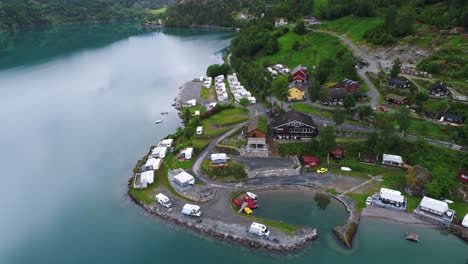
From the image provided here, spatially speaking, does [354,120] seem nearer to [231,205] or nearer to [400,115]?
[400,115]

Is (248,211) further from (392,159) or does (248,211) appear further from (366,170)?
(392,159)

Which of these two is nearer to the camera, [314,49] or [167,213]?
[167,213]

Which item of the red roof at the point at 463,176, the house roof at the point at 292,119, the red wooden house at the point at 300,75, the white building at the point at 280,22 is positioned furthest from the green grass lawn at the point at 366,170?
the white building at the point at 280,22

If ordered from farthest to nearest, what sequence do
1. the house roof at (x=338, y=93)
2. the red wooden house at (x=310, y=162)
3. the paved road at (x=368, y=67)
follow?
the paved road at (x=368, y=67)
the house roof at (x=338, y=93)
the red wooden house at (x=310, y=162)

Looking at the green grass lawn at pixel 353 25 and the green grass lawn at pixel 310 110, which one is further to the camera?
the green grass lawn at pixel 353 25

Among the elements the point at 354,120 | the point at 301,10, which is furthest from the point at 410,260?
the point at 301,10

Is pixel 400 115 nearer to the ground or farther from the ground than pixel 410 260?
farther from the ground

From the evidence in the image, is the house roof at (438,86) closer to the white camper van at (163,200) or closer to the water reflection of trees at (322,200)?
the water reflection of trees at (322,200)
